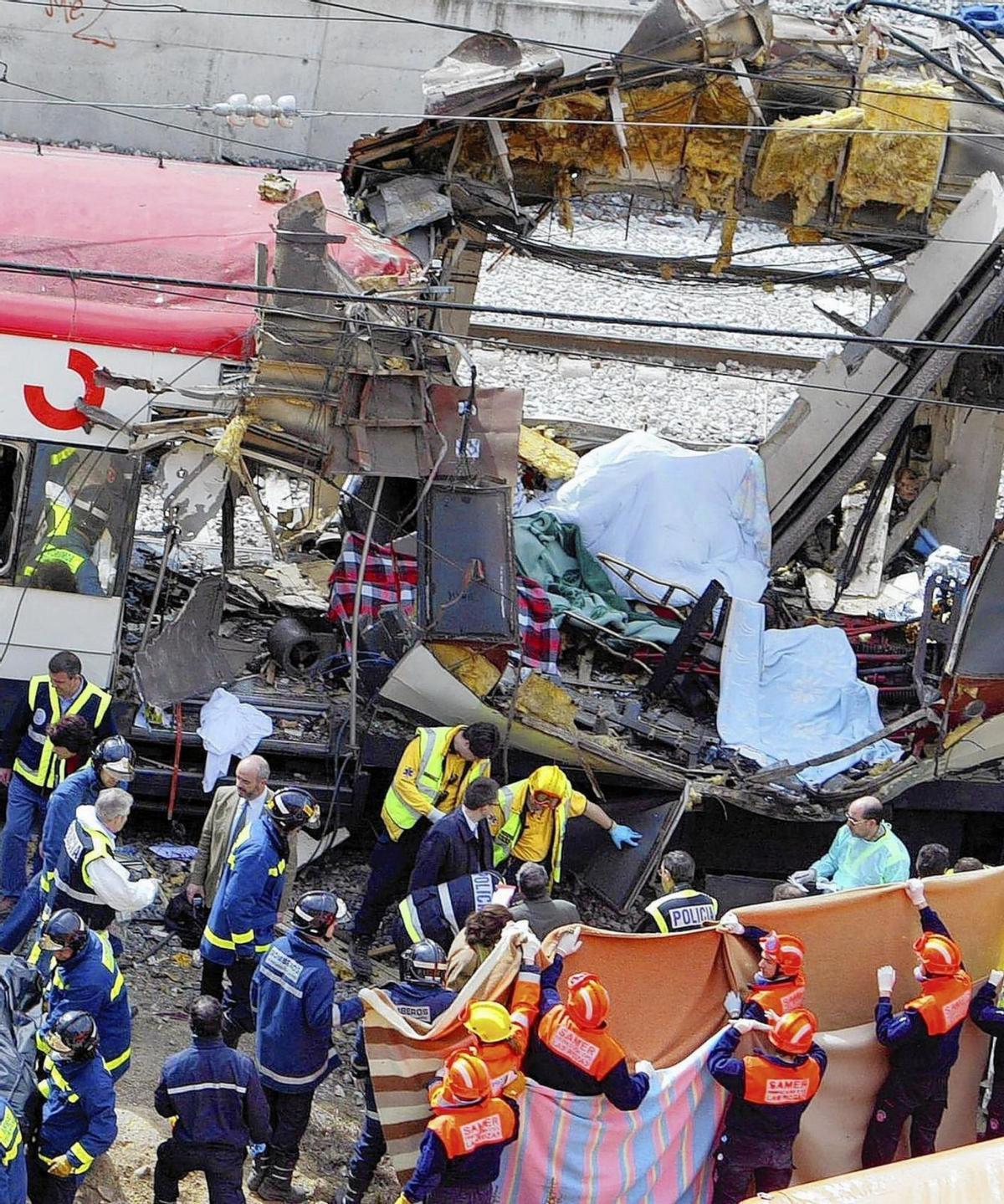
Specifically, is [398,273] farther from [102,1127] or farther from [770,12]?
[102,1127]

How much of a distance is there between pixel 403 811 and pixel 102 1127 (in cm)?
310

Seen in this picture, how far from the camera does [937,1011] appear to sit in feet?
24.2

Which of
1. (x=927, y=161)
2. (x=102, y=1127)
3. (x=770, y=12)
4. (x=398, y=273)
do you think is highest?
(x=770, y=12)

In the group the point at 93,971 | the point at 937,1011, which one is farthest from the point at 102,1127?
the point at 937,1011

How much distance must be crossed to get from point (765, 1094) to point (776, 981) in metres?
0.49

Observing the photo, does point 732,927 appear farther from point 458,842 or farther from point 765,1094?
point 458,842

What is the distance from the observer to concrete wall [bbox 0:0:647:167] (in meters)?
20.6

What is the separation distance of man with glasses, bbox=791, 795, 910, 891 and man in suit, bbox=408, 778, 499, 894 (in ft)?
5.64

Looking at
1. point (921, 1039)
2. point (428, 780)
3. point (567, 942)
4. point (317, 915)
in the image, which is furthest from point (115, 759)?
point (921, 1039)

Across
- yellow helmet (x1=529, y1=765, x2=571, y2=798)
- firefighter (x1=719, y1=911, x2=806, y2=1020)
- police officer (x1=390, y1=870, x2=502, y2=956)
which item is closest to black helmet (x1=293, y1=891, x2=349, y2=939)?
police officer (x1=390, y1=870, x2=502, y2=956)

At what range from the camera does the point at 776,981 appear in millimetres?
7195

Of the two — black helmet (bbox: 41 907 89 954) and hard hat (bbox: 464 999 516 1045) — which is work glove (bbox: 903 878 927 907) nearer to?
hard hat (bbox: 464 999 516 1045)

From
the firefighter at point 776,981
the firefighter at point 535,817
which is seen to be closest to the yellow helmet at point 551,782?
the firefighter at point 535,817

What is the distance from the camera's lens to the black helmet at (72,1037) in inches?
245
